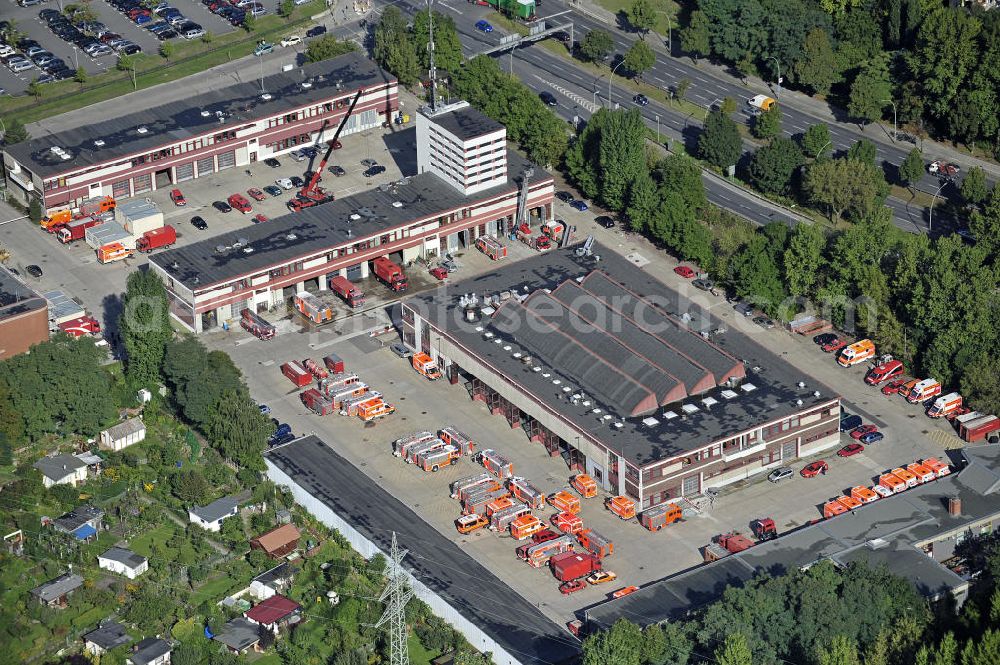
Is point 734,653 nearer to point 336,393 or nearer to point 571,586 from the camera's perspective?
point 571,586

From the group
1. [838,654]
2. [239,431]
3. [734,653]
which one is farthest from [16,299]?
[838,654]

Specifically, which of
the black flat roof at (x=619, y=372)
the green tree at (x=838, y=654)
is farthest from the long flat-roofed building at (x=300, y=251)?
the green tree at (x=838, y=654)

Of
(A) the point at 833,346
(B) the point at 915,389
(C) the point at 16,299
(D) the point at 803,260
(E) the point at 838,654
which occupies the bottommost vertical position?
(A) the point at 833,346

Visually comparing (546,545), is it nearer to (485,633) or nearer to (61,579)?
(485,633)

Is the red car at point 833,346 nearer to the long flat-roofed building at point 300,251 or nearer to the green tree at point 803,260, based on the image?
the green tree at point 803,260

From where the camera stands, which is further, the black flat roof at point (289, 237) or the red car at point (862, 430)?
the black flat roof at point (289, 237)

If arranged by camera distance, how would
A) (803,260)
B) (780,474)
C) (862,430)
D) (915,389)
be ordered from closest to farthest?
(780,474), (862,430), (915,389), (803,260)

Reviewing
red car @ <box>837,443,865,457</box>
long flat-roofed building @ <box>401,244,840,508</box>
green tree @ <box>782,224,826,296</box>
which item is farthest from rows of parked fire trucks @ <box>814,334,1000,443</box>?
long flat-roofed building @ <box>401,244,840,508</box>
